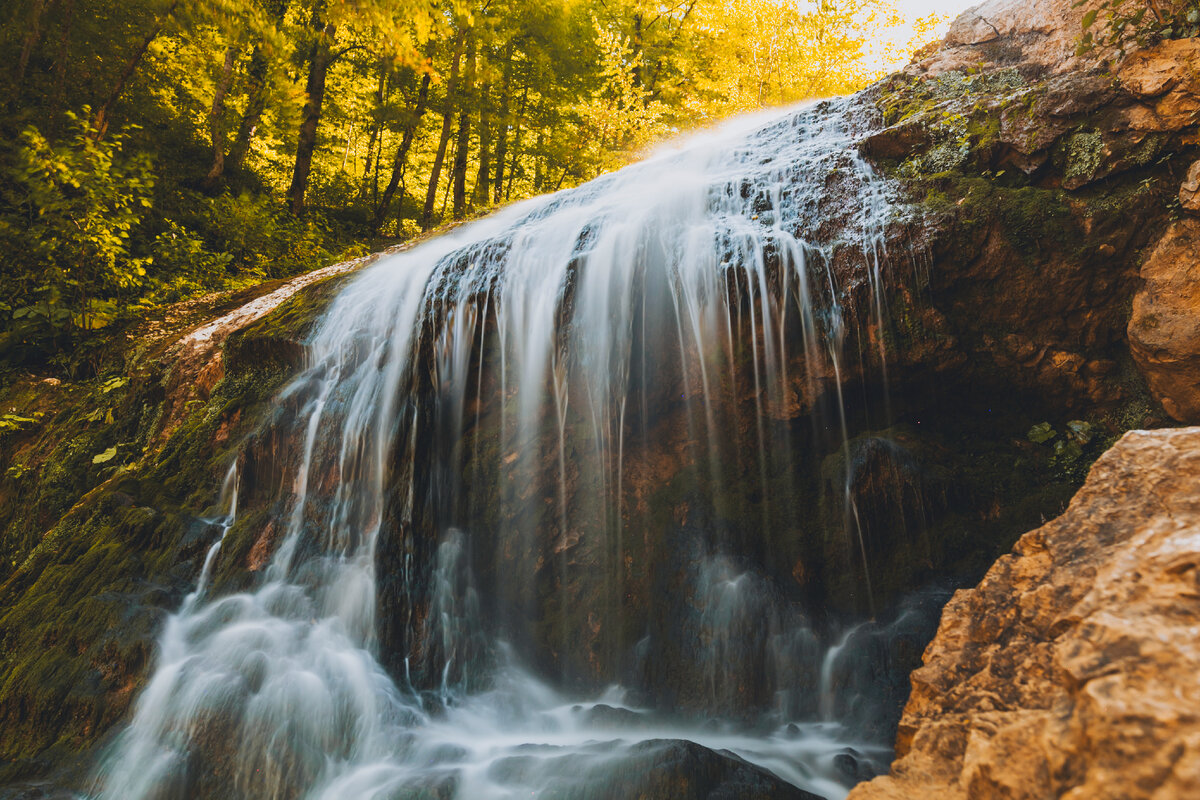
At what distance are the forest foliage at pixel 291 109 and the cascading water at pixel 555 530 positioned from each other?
10.9ft

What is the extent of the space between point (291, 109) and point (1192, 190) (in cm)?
1370

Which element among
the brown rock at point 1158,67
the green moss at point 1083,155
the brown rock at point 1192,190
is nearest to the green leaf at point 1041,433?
the brown rock at point 1192,190

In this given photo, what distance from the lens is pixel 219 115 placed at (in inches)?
412

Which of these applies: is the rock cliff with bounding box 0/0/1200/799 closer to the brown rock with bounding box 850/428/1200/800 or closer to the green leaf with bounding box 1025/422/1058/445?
the green leaf with bounding box 1025/422/1058/445

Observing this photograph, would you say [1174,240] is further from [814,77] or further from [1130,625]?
[814,77]

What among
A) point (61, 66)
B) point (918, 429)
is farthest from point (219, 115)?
point (918, 429)

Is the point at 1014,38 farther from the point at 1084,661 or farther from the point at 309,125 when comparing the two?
the point at 309,125

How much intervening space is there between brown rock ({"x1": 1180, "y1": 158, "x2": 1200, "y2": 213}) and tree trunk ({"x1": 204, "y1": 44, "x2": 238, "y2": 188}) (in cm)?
1340

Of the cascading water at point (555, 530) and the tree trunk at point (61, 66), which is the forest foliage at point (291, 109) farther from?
the cascading water at point (555, 530)

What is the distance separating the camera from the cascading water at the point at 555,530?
134 inches

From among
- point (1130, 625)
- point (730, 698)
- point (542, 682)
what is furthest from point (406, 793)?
point (1130, 625)

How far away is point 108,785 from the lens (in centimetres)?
302

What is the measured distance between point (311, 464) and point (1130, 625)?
210 inches

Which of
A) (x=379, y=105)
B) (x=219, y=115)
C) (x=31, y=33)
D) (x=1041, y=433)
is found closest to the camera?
(x=1041, y=433)
